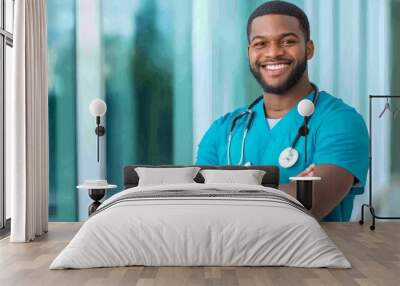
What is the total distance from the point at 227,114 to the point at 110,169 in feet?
4.74

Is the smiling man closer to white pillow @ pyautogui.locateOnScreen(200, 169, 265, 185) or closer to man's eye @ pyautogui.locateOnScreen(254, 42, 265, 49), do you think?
man's eye @ pyautogui.locateOnScreen(254, 42, 265, 49)

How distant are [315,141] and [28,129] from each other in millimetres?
2952

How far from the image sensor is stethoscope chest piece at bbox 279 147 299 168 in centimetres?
682

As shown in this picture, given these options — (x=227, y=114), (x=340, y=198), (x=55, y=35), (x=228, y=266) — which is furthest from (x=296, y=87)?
(x=228, y=266)

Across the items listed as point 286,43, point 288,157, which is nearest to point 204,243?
point 288,157

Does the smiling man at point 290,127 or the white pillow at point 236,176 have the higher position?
the smiling man at point 290,127

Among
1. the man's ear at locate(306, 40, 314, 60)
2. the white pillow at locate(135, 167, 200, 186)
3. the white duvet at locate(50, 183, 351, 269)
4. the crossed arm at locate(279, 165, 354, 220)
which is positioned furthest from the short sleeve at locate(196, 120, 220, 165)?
the white duvet at locate(50, 183, 351, 269)

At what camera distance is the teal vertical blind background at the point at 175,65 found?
7.12 metres

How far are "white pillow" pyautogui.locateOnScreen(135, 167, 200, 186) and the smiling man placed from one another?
0.72 meters

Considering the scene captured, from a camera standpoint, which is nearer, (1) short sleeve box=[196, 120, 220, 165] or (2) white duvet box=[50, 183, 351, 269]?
(2) white duvet box=[50, 183, 351, 269]

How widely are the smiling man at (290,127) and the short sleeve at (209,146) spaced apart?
0.01 metres

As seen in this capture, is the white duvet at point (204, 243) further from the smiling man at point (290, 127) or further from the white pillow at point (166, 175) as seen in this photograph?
the smiling man at point (290, 127)

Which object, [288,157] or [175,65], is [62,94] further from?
[288,157]

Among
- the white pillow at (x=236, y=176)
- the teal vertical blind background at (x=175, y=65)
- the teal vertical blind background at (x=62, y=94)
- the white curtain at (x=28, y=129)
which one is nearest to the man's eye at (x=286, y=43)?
the teal vertical blind background at (x=175, y=65)
